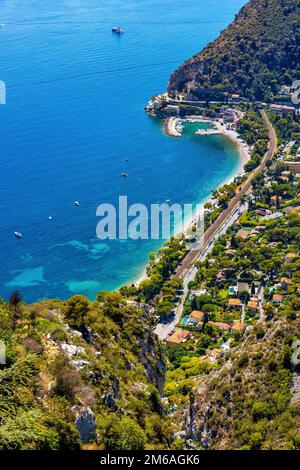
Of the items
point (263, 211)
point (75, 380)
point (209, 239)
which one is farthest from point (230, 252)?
point (75, 380)

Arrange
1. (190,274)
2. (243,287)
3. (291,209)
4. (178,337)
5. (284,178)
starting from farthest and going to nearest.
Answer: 1. (284,178)
2. (291,209)
3. (190,274)
4. (243,287)
5. (178,337)

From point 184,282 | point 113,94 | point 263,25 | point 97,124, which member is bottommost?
point 184,282

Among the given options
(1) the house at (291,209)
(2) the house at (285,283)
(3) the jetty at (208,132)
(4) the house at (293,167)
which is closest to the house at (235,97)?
(3) the jetty at (208,132)

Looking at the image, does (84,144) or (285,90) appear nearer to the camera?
(84,144)

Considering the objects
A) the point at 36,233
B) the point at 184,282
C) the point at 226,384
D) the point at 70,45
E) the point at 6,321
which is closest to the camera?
the point at 6,321

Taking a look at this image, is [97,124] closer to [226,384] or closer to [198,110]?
[198,110]

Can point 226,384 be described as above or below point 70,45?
below

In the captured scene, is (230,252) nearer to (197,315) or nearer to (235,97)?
(197,315)

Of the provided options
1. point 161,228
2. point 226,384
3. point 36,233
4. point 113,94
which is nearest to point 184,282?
point 161,228
